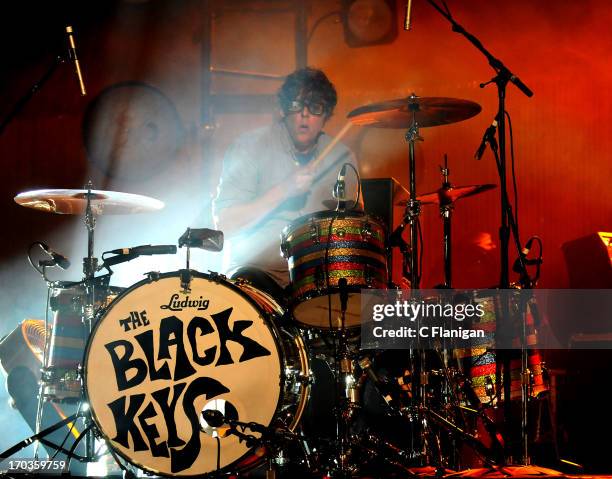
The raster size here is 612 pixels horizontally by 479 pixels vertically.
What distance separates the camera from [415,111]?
4195 millimetres

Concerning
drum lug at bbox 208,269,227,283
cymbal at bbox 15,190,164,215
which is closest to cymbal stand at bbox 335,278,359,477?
drum lug at bbox 208,269,227,283

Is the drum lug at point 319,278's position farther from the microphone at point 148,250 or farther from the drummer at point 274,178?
the microphone at point 148,250

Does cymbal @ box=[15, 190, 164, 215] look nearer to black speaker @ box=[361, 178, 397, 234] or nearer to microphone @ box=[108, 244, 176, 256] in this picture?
microphone @ box=[108, 244, 176, 256]

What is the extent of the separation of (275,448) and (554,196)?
3.60m

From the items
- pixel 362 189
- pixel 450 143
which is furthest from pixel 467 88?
pixel 362 189

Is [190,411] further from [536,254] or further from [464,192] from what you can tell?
[536,254]

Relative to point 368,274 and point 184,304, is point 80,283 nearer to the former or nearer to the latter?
point 184,304

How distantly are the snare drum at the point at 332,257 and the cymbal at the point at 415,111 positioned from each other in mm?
775

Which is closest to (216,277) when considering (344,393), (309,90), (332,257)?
(332,257)

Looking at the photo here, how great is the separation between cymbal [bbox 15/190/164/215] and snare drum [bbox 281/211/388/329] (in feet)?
3.70

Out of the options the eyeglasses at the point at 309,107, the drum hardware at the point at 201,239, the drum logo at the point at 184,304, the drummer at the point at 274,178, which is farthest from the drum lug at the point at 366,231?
the eyeglasses at the point at 309,107

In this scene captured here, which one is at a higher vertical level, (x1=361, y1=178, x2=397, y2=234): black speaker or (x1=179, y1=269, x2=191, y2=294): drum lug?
(x1=361, y1=178, x2=397, y2=234): black speaker

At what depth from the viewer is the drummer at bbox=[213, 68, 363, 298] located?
13.7 feet

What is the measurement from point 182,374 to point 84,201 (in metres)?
1.52
